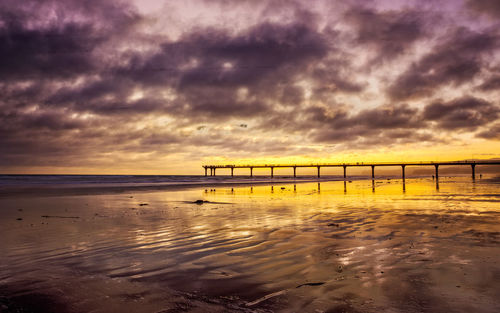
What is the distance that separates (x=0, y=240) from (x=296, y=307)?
8746 mm

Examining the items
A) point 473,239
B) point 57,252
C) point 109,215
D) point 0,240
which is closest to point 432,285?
point 473,239

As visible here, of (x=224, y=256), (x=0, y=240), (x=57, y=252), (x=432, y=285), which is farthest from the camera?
(x=0, y=240)

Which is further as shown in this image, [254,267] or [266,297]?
[254,267]

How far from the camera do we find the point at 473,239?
7.65m

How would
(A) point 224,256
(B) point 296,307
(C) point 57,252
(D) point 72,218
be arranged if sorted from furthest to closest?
(D) point 72,218, (C) point 57,252, (A) point 224,256, (B) point 296,307

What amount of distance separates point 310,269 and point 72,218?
10.8m

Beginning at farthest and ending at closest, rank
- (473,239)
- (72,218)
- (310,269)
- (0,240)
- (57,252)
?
(72,218) → (0,240) → (473,239) → (57,252) → (310,269)

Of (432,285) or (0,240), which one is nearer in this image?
(432,285)

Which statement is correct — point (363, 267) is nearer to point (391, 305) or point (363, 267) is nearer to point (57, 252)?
point (391, 305)

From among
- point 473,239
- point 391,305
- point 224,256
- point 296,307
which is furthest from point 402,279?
point 473,239

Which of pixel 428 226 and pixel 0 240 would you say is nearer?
pixel 0 240

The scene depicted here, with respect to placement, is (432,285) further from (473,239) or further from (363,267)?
(473,239)

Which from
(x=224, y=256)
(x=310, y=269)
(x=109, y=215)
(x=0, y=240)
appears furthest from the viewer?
(x=109, y=215)

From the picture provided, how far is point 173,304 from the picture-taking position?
4.06 meters
